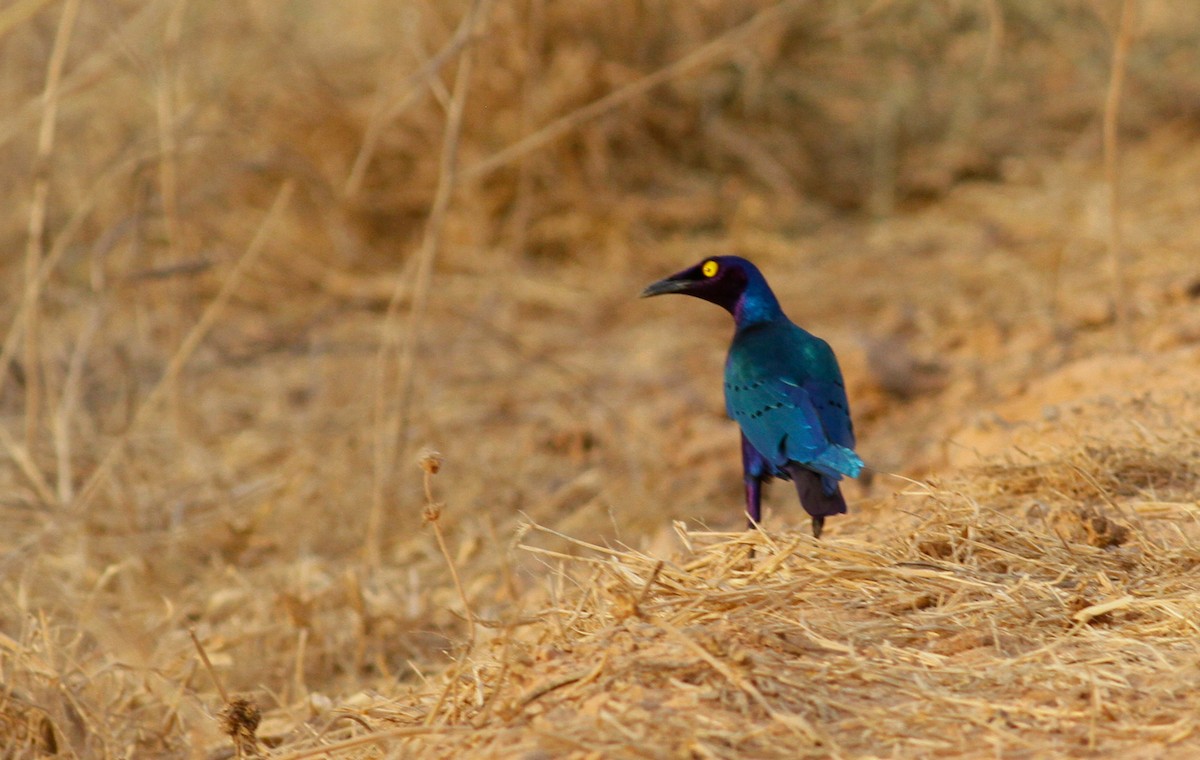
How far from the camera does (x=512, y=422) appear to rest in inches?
224

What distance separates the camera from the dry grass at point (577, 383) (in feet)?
7.75

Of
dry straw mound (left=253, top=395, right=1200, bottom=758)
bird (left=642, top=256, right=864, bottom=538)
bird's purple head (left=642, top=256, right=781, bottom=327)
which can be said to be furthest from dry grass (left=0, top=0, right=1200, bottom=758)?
bird's purple head (left=642, top=256, right=781, bottom=327)

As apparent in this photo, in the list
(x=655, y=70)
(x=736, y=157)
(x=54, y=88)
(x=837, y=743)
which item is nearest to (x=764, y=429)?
(x=837, y=743)

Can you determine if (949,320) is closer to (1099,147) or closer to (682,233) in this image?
(682,233)

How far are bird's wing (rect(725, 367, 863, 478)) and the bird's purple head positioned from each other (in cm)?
28

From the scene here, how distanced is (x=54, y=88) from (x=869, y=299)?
3839 mm

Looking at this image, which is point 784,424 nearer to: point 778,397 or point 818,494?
point 778,397

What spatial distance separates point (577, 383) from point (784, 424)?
2315 millimetres

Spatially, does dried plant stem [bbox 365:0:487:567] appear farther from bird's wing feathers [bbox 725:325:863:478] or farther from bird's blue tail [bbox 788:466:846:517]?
bird's blue tail [bbox 788:466:846:517]

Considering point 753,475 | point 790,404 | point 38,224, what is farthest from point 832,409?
point 38,224

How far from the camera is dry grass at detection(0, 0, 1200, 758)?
2.36m

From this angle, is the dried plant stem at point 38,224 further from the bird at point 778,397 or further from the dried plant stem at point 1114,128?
the dried plant stem at point 1114,128

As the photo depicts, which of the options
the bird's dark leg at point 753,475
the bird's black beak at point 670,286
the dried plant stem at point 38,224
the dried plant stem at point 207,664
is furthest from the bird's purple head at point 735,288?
the dried plant stem at point 38,224

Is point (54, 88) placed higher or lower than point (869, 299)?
higher
